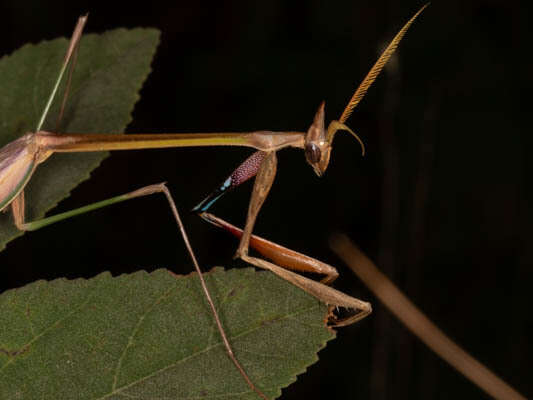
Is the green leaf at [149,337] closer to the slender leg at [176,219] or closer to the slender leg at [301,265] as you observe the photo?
the slender leg at [176,219]

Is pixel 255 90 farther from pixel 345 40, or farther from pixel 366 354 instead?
pixel 366 354

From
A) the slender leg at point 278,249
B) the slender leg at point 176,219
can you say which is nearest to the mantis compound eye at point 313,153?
the slender leg at point 278,249

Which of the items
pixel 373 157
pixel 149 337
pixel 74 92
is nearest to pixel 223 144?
pixel 74 92

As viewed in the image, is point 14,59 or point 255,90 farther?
point 255,90

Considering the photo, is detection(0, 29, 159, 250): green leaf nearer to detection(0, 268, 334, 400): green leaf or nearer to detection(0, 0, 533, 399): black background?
detection(0, 268, 334, 400): green leaf

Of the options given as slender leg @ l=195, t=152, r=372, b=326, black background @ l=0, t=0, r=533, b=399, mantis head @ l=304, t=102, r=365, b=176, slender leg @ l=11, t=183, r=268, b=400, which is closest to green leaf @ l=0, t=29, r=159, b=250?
slender leg @ l=11, t=183, r=268, b=400

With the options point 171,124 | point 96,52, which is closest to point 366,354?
point 171,124
